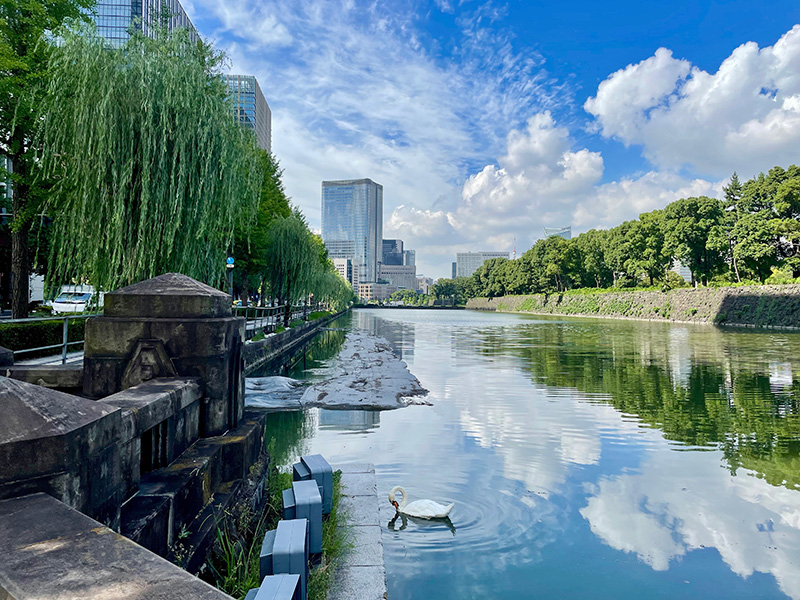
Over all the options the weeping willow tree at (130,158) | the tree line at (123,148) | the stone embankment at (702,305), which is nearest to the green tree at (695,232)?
the stone embankment at (702,305)

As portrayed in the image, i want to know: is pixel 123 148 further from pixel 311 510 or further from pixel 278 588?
pixel 278 588

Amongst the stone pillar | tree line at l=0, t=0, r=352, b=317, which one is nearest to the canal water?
the stone pillar

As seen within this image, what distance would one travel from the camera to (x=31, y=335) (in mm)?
11375

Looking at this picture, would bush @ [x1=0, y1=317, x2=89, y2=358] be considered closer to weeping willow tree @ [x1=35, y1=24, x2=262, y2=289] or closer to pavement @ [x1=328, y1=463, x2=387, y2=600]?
weeping willow tree @ [x1=35, y1=24, x2=262, y2=289]

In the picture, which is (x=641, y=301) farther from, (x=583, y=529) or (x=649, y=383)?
(x=583, y=529)

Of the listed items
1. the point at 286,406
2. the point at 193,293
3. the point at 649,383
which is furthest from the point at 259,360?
the point at 193,293

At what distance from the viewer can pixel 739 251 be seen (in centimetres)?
4584

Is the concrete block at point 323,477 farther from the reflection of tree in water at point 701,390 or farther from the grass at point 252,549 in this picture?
the reflection of tree in water at point 701,390

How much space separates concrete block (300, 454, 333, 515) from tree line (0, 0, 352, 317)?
8.85m

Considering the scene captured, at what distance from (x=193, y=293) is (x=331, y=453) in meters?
4.42

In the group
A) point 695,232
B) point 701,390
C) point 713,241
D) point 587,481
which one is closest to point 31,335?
point 587,481

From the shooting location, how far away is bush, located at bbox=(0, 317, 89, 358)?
10.4 metres

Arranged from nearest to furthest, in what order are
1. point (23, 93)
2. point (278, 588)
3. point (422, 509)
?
point (278, 588) → point (422, 509) → point (23, 93)

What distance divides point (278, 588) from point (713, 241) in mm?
56900
